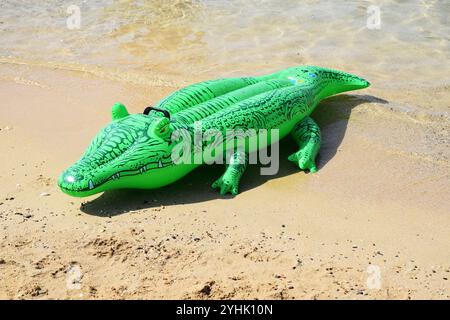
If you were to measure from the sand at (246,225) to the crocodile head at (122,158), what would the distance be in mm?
320

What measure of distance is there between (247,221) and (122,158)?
1213 millimetres

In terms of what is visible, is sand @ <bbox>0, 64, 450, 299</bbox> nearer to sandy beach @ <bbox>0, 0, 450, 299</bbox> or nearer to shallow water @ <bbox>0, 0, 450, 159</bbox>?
sandy beach @ <bbox>0, 0, 450, 299</bbox>

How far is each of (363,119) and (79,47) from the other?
5714 mm

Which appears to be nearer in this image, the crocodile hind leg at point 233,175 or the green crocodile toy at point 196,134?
the green crocodile toy at point 196,134

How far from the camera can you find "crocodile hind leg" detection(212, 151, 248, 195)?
5.57 metres

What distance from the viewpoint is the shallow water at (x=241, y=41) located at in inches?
366

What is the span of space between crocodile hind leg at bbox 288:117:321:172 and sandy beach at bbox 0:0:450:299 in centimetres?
12

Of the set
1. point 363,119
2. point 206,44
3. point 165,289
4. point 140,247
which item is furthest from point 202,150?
point 206,44

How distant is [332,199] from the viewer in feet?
18.3
